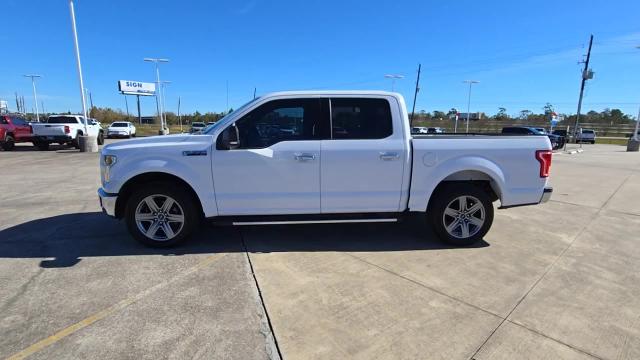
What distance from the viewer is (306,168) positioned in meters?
4.26

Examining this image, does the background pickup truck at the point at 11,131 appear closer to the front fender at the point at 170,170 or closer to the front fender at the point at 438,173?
the front fender at the point at 170,170

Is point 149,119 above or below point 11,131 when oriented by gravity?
above

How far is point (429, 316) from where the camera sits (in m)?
3.02

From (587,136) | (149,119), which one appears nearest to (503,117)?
→ (587,136)

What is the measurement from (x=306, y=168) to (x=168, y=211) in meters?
1.82

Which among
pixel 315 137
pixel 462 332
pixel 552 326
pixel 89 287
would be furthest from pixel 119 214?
pixel 552 326

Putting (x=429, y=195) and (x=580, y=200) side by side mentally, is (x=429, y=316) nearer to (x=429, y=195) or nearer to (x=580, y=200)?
(x=429, y=195)

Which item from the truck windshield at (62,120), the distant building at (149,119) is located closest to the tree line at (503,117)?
the distant building at (149,119)

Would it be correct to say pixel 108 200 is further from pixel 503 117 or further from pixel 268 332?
pixel 503 117

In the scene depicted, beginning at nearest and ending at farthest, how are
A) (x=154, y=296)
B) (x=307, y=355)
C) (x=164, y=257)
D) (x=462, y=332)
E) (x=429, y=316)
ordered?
1. (x=307, y=355)
2. (x=462, y=332)
3. (x=429, y=316)
4. (x=154, y=296)
5. (x=164, y=257)

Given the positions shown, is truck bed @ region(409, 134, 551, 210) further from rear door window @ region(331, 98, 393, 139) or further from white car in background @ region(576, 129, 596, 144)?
white car in background @ region(576, 129, 596, 144)

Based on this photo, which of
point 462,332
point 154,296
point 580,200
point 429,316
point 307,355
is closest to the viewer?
point 307,355

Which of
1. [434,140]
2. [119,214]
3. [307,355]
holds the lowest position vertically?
[307,355]

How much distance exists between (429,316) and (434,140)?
228cm
